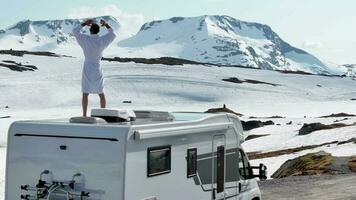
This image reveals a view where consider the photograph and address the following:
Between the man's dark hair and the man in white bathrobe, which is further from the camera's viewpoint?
the man in white bathrobe

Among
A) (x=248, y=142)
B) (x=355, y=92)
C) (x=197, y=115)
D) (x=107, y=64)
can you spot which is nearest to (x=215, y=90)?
(x=107, y=64)

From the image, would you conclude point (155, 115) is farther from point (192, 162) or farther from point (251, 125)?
point (251, 125)

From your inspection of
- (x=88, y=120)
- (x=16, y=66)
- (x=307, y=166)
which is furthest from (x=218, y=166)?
(x=16, y=66)

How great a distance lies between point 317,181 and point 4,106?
7724 cm

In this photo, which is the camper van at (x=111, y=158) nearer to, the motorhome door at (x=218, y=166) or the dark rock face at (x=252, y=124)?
Answer: the motorhome door at (x=218, y=166)

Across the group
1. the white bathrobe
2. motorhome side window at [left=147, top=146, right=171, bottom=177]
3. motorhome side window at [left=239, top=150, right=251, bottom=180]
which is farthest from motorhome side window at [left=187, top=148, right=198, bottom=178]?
the white bathrobe

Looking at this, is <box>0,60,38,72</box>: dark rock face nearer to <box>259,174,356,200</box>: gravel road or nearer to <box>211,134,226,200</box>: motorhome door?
<box>259,174,356,200</box>: gravel road

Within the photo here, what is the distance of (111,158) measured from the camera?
27.8 ft

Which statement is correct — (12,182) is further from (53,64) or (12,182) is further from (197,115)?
(53,64)

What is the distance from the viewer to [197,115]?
11.3m

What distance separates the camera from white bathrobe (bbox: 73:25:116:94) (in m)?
11.6

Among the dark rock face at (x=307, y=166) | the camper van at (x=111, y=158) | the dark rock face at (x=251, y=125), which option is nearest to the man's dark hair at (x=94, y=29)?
the camper van at (x=111, y=158)

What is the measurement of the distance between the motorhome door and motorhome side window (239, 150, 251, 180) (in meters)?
1.08

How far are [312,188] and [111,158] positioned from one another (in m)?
15.3
